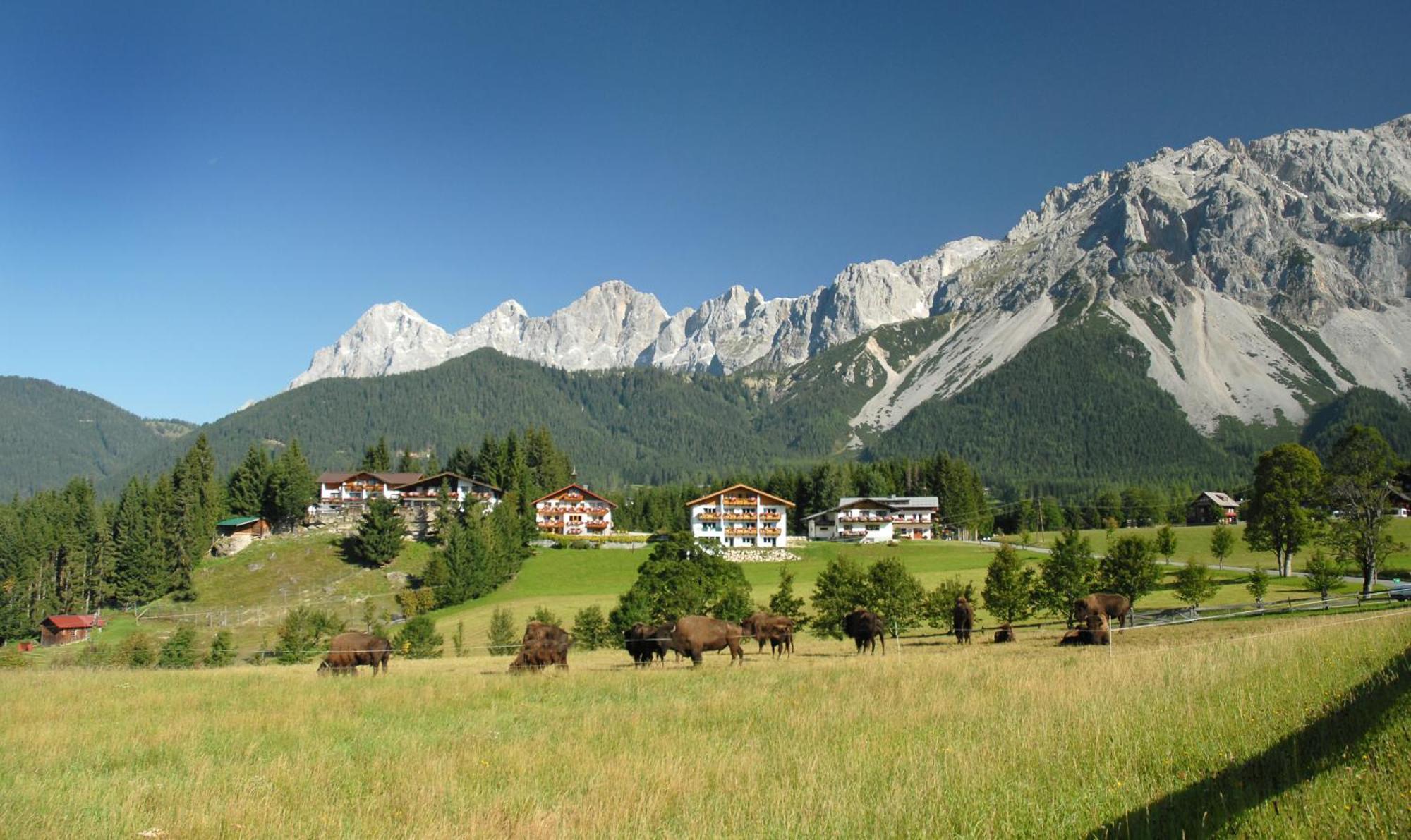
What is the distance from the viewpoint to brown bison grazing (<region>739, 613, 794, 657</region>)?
33156mm

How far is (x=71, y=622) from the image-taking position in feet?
257

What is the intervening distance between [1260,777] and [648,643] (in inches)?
978

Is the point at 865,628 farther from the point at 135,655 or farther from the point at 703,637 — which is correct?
the point at 135,655

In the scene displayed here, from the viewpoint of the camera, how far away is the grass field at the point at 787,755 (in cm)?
752

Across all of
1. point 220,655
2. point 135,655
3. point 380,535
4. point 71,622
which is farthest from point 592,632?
point 71,622

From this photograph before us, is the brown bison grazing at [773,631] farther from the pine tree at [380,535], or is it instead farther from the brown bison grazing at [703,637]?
the pine tree at [380,535]

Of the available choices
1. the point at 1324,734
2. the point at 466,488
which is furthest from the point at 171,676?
the point at 466,488

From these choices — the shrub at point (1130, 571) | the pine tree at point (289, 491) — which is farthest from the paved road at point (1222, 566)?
the pine tree at point (289, 491)

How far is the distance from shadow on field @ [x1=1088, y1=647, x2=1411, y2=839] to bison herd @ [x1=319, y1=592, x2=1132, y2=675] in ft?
58.6

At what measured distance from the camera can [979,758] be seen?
380 inches

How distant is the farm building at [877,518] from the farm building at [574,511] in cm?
3533

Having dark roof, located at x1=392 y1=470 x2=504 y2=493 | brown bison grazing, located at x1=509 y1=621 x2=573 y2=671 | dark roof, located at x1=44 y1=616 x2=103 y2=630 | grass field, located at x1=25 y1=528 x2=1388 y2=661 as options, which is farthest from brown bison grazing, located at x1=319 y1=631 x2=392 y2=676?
dark roof, located at x1=392 y1=470 x2=504 y2=493

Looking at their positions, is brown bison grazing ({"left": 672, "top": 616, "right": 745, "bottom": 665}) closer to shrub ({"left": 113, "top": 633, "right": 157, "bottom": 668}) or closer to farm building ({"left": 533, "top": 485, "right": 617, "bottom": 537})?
shrub ({"left": 113, "top": 633, "right": 157, "bottom": 668})

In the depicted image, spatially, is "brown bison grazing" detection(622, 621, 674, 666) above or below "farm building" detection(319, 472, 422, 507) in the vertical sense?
below
